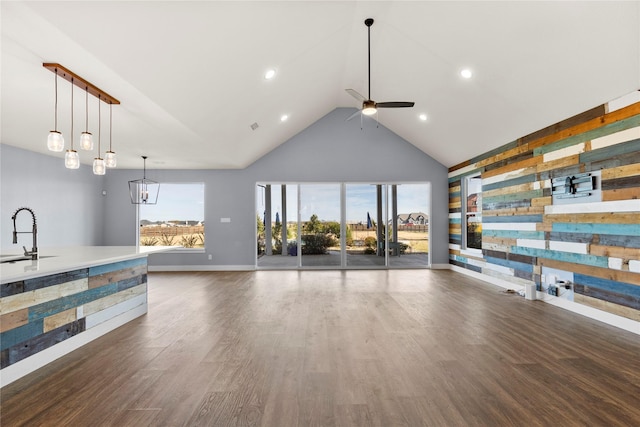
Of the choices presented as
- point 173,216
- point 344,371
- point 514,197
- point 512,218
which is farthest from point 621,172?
point 173,216

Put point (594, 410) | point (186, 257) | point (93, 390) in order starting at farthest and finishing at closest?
point (186, 257) < point (93, 390) < point (594, 410)

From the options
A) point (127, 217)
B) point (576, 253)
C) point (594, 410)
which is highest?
point (127, 217)

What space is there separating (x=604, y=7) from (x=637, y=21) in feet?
1.04

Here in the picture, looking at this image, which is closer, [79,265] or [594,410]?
[594,410]

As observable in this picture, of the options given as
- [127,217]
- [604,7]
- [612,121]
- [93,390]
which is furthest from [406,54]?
[127,217]

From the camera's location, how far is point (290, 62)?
444cm

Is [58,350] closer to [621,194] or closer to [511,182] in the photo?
[621,194]

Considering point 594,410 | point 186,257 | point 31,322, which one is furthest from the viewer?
point 186,257

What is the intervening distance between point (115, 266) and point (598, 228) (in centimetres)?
568

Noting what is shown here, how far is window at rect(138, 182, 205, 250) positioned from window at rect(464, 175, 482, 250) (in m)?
6.31

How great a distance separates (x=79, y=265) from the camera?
9.43 feet

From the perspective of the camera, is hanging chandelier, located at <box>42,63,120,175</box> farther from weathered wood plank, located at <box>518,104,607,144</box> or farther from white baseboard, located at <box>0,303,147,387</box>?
weathered wood plank, located at <box>518,104,607,144</box>

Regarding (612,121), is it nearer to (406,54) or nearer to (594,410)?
(406,54)

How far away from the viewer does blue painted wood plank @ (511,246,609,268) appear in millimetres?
3814
